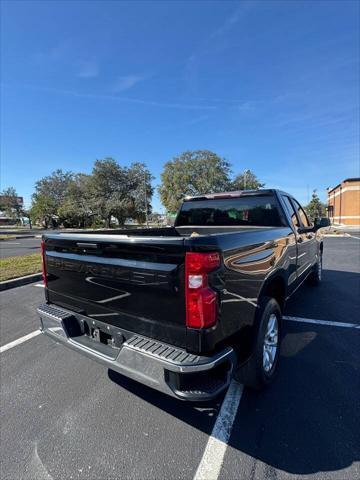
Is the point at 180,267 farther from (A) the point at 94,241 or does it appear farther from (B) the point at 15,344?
(B) the point at 15,344

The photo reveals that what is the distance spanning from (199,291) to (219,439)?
4.16 feet

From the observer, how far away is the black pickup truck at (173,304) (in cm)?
185

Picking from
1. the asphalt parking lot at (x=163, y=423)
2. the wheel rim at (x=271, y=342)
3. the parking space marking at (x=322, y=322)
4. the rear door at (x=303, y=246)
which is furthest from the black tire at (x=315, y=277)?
the wheel rim at (x=271, y=342)

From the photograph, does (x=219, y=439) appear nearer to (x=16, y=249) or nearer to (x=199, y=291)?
(x=199, y=291)

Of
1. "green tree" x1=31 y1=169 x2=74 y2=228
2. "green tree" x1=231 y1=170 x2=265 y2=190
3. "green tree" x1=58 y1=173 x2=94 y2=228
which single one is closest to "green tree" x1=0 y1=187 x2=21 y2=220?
"green tree" x1=31 y1=169 x2=74 y2=228

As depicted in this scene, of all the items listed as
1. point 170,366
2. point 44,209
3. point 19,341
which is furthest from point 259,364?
point 44,209

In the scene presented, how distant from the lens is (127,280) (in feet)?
7.10

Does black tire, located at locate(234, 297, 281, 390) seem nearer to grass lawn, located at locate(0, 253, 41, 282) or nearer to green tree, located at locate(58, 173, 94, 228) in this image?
grass lawn, located at locate(0, 253, 41, 282)

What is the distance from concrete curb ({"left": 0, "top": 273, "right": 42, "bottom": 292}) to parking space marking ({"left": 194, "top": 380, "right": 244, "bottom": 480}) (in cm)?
610

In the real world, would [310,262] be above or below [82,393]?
above

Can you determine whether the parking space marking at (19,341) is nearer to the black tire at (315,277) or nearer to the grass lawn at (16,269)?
the grass lawn at (16,269)

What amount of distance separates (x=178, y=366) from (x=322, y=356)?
7.75ft

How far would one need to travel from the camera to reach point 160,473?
6.18ft

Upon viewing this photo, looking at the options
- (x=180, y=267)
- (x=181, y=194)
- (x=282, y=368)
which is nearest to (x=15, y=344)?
(x=180, y=267)
